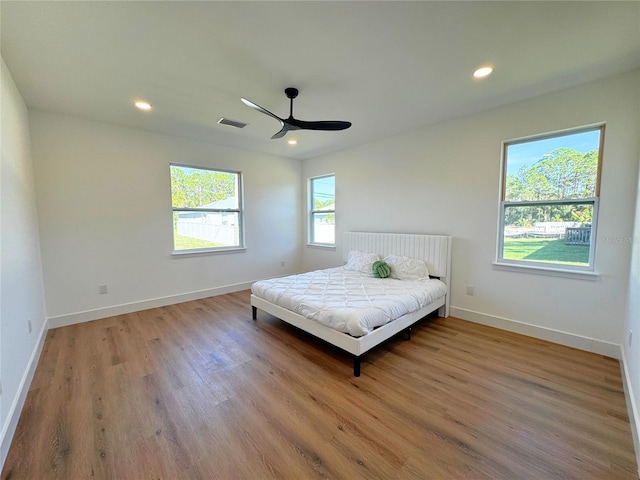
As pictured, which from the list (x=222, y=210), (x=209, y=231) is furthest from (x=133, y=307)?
(x=222, y=210)

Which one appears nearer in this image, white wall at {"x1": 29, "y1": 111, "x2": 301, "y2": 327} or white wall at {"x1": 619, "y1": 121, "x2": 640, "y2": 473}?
white wall at {"x1": 619, "y1": 121, "x2": 640, "y2": 473}

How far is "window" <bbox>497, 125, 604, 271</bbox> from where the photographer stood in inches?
102

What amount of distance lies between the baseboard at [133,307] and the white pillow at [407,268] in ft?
Answer: 9.52

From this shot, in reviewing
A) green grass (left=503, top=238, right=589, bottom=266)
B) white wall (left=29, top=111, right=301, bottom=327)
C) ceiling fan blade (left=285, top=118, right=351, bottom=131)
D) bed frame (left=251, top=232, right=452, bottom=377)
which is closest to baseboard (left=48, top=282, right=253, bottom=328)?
white wall (left=29, top=111, right=301, bottom=327)

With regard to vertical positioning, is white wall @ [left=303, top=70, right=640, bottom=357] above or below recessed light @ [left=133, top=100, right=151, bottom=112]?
below

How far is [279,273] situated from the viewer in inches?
218

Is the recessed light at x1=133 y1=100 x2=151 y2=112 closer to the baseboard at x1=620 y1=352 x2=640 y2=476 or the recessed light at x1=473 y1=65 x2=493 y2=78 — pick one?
the recessed light at x1=473 y1=65 x2=493 y2=78

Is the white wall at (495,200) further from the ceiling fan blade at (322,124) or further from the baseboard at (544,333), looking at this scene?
the ceiling fan blade at (322,124)

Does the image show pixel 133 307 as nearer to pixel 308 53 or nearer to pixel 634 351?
pixel 308 53

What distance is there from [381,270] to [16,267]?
374cm

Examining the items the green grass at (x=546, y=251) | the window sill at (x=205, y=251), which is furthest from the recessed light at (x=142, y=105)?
the green grass at (x=546, y=251)

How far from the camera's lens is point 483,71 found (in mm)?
2295

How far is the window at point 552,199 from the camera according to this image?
102 inches

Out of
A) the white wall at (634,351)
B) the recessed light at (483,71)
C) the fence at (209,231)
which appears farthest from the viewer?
the fence at (209,231)
